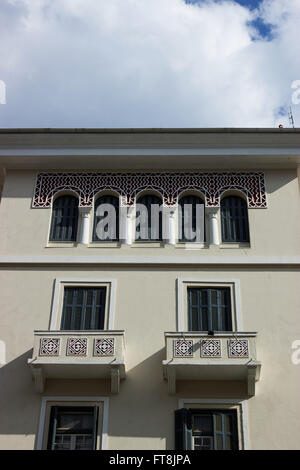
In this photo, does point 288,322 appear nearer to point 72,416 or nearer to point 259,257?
point 259,257

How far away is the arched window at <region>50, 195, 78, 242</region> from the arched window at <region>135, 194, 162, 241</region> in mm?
1651

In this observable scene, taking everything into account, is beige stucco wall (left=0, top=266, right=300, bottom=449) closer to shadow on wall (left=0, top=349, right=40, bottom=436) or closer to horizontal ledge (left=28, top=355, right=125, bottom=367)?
shadow on wall (left=0, top=349, right=40, bottom=436)

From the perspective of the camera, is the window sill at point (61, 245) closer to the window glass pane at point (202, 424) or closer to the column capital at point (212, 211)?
the column capital at point (212, 211)

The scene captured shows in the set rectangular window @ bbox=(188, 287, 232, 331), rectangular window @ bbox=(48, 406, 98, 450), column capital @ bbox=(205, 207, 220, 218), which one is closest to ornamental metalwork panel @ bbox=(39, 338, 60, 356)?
rectangular window @ bbox=(48, 406, 98, 450)

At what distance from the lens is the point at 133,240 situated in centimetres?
1627

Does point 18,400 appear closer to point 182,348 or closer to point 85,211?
point 182,348

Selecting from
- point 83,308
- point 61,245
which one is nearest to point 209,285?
point 83,308

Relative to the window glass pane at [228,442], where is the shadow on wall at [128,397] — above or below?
above

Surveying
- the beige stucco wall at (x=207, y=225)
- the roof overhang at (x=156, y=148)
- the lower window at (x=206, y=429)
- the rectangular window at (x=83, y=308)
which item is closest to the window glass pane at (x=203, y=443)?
the lower window at (x=206, y=429)

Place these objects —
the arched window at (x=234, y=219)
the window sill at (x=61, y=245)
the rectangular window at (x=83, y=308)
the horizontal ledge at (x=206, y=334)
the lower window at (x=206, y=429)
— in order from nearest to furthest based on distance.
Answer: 1. the lower window at (x=206, y=429)
2. the horizontal ledge at (x=206, y=334)
3. the rectangular window at (x=83, y=308)
4. the window sill at (x=61, y=245)
5. the arched window at (x=234, y=219)

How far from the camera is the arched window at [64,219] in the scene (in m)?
16.4

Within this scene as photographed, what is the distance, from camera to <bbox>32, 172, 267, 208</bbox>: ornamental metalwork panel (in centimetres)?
1670

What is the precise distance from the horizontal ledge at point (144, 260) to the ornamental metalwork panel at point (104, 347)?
2.35 meters
